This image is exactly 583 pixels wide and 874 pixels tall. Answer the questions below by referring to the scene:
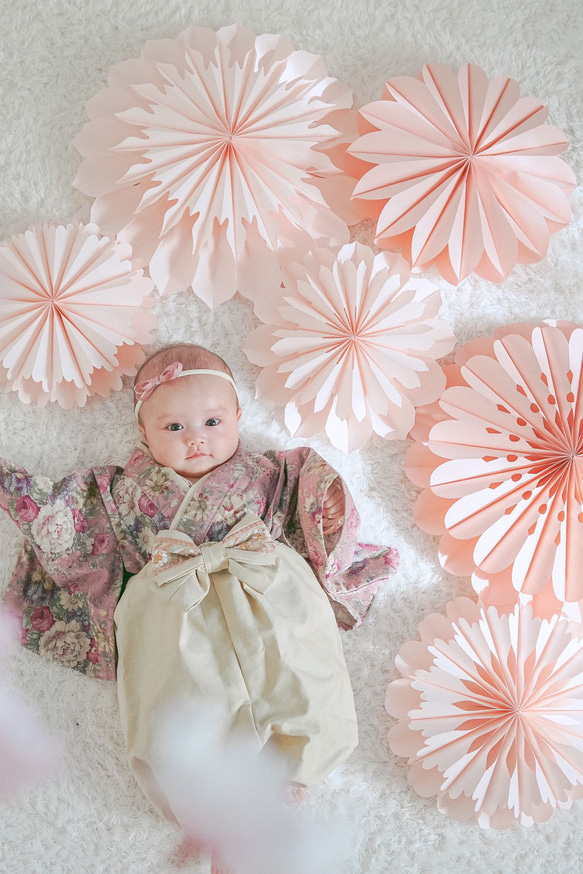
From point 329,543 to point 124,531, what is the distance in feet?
1.13

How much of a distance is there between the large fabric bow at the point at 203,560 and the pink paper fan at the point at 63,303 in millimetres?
326

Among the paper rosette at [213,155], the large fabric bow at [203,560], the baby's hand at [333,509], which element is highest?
the paper rosette at [213,155]

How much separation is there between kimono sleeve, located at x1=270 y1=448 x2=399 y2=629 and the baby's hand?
0.01 metres

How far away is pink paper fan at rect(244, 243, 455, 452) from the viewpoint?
1436 mm

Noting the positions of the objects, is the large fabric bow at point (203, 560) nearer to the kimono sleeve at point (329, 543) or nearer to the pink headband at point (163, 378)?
the kimono sleeve at point (329, 543)

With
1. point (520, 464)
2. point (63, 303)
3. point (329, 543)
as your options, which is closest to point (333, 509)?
point (329, 543)

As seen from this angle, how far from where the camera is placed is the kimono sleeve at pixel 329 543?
1.41 meters

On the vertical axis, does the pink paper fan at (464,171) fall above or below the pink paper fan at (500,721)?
above

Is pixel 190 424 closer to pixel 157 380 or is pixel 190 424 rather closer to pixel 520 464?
pixel 157 380

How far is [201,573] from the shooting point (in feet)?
4.49

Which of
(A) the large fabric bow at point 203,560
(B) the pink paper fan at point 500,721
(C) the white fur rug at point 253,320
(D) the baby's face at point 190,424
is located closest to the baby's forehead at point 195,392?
(D) the baby's face at point 190,424

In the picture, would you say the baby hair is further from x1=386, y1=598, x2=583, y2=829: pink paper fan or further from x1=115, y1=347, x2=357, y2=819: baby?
x1=386, y1=598, x2=583, y2=829: pink paper fan

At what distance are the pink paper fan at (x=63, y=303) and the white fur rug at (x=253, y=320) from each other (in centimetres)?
9

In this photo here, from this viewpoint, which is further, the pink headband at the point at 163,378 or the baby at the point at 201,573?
the pink headband at the point at 163,378
